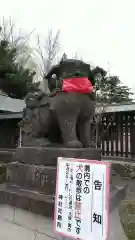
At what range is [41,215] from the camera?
315 centimetres

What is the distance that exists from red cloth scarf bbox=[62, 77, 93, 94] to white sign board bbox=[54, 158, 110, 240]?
5.78 feet

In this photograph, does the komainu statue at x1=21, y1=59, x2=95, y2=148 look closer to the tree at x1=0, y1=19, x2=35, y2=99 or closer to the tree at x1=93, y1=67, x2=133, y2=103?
→ the tree at x1=0, y1=19, x2=35, y2=99

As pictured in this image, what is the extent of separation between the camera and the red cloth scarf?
345 centimetres

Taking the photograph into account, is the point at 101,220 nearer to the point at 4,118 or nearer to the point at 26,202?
the point at 26,202

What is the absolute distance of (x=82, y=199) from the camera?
5.58ft

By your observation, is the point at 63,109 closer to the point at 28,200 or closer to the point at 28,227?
the point at 28,200

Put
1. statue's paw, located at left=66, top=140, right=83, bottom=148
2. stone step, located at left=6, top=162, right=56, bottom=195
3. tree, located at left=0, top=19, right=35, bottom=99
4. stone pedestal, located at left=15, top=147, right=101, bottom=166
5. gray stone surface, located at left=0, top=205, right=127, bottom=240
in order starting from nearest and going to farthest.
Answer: gray stone surface, located at left=0, top=205, right=127, bottom=240 < stone step, located at left=6, top=162, right=56, bottom=195 < stone pedestal, located at left=15, top=147, right=101, bottom=166 < statue's paw, located at left=66, top=140, right=83, bottom=148 < tree, located at left=0, top=19, right=35, bottom=99

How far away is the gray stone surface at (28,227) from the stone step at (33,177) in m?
0.39

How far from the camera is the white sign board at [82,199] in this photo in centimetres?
156

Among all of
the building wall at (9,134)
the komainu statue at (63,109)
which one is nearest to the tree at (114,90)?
the building wall at (9,134)

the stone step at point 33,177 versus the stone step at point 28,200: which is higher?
the stone step at point 33,177

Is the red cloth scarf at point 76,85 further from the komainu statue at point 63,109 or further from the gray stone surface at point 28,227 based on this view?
the gray stone surface at point 28,227

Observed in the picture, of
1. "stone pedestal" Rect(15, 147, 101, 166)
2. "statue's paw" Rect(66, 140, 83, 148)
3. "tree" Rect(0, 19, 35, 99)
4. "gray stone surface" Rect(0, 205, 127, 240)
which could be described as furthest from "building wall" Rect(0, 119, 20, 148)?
"statue's paw" Rect(66, 140, 83, 148)

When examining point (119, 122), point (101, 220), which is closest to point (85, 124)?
point (101, 220)
